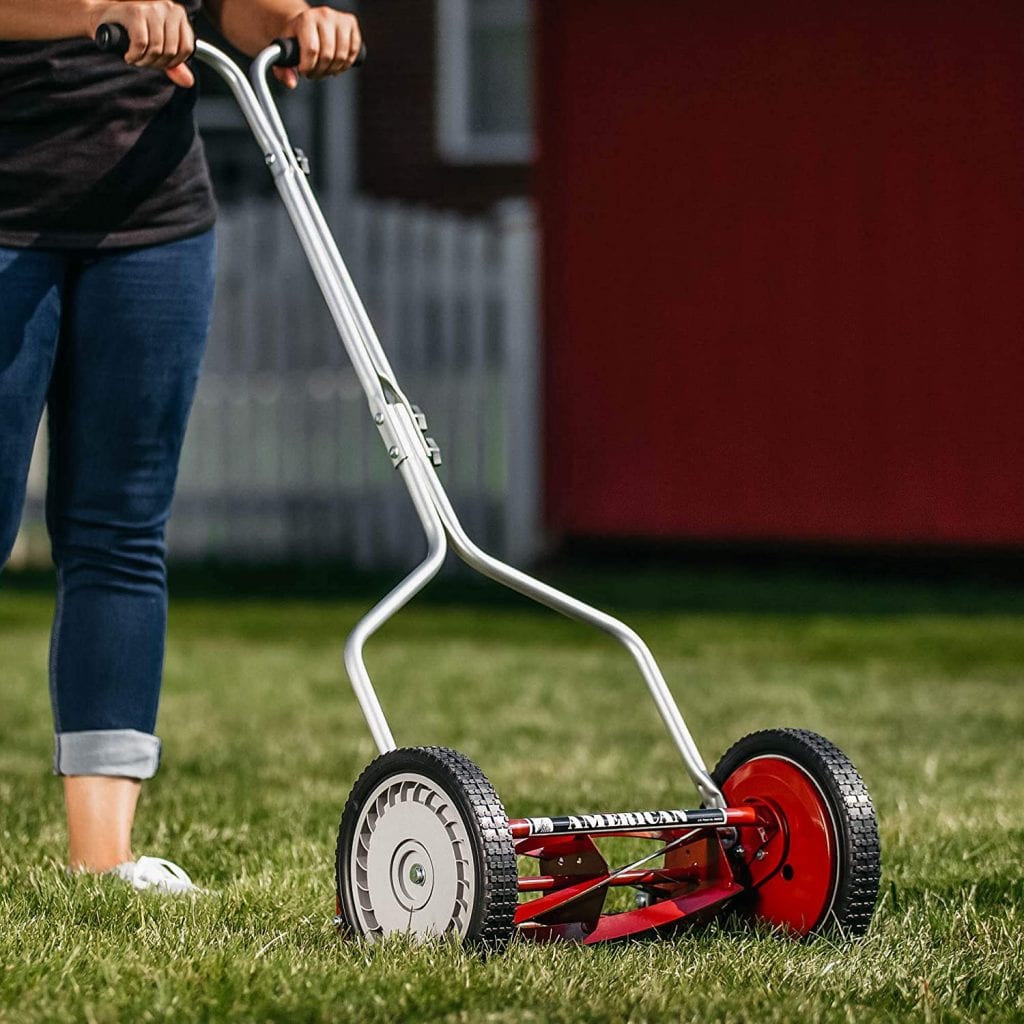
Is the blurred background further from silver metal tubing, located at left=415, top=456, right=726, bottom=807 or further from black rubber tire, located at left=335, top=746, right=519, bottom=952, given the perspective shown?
black rubber tire, located at left=335, top=746, right=519, bottom=952

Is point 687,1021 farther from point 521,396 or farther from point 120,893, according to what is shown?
point 521,396

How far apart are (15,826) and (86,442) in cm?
96

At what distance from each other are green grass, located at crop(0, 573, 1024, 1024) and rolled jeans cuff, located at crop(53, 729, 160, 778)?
Result: 16 centimetres

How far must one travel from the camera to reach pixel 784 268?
993cm

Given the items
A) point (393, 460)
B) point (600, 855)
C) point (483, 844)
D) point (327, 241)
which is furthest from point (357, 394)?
point (483, 844)

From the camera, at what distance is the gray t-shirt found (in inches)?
120

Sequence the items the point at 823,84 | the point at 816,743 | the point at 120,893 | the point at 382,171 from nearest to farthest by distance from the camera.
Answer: the point at 816,743 → the point at 120,893 → the point at 823,84 → the point at 382,171

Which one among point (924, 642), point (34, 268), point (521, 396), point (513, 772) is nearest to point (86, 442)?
point (34, 268)

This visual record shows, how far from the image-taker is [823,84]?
386 inches

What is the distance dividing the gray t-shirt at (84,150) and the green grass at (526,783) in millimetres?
972

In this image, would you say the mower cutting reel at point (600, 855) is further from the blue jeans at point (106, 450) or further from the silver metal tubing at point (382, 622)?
the blue jeans at point (106, 450)

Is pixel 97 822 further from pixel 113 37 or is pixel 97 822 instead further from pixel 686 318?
pixel 686 318

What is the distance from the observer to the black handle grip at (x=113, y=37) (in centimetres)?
284

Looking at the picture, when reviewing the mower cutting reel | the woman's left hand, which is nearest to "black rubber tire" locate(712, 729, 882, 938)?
the mower cutting reel
